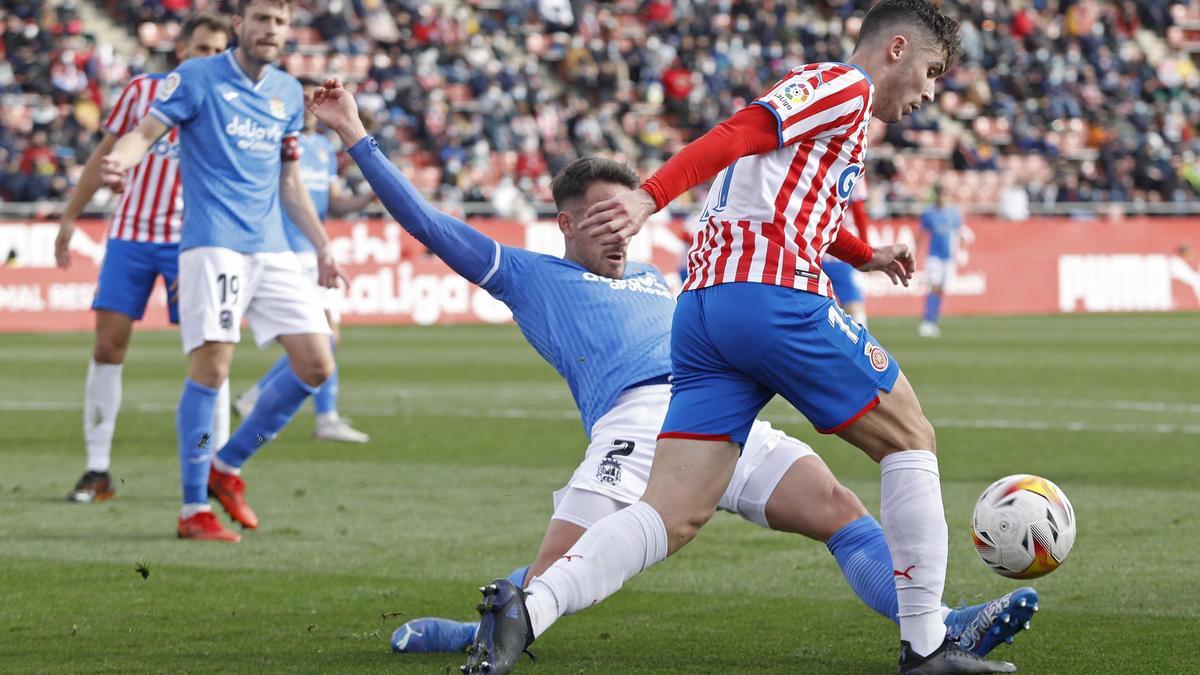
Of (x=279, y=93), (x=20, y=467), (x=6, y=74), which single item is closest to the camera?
(x=279, y=93)

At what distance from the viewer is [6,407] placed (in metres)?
13.8

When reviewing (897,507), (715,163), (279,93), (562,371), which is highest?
(279,93)

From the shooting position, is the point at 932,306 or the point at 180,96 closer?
the point at 180,96

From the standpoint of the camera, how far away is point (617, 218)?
3748 millimetres

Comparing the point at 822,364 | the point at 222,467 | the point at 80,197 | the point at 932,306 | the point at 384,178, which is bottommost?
the point at 222,467

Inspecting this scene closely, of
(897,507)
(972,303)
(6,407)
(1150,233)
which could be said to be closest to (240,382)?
(6,407)

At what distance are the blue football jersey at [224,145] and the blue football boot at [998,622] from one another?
4.13 metres

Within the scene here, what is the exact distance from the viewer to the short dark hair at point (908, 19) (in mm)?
4410

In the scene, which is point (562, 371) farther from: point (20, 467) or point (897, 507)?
point (20, 467)

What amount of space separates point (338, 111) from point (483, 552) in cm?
283

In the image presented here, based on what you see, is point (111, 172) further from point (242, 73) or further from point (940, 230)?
point (940, 230)

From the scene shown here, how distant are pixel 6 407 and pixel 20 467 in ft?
13.2

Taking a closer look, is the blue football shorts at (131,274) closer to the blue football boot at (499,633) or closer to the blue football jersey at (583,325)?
the blue football jersey at (583,325)

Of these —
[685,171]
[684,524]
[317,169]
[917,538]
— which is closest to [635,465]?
[684,524]
